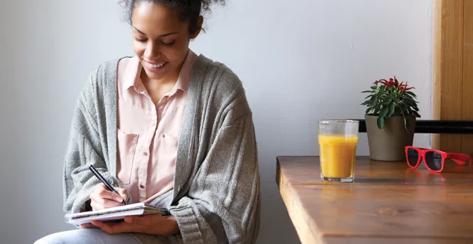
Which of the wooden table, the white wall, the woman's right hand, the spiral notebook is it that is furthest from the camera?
the white wall

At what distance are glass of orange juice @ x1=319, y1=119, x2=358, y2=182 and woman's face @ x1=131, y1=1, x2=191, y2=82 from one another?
0.36 meters

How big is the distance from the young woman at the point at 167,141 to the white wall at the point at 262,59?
0.71ft

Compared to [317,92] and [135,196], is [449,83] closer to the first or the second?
[317,92]

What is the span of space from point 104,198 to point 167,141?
19 centimetres

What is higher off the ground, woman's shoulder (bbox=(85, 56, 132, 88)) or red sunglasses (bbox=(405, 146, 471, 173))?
woman's shoulder (bbox=(85, 56, 132, 88))

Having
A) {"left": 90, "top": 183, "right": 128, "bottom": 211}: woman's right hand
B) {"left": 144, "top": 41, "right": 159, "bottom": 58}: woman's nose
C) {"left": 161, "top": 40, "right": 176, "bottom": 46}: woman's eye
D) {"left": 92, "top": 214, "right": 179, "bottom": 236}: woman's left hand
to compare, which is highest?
{"left": 161, "top": 40, "right": 176, "bottom": 46}: woman's eye

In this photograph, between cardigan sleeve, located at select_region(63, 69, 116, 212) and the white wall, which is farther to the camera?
the white wall

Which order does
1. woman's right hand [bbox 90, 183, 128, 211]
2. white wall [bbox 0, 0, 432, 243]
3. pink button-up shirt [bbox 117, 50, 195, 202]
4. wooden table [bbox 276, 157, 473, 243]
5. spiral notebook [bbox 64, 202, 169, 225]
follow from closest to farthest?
1. wooden table [bbox 276, 157, 473, 243]
2. spiral notebook [bbox 64, 202, 169, 225]
3. woman's right hand [bbox 90, 183, 128, 211]
4. pink button-up shirt [bbox 117, 50, 195, 202]
5. white wall [bbox 0, 0, 432, 243]

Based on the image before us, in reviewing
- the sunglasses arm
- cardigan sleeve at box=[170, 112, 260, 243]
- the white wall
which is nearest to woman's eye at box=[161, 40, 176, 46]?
cardigan sleeve at box=[170, 112, 260, 243]

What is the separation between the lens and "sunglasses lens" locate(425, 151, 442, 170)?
4.17 feet

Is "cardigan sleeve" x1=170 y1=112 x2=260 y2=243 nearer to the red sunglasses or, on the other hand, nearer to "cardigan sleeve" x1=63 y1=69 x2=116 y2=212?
"cardigan sleeve" x1=63 y1=69 x2=116 y2=212

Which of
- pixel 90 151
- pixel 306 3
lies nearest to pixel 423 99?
pixel 306 3

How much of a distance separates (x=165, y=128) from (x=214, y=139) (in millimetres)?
115

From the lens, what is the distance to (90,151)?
139 cm
